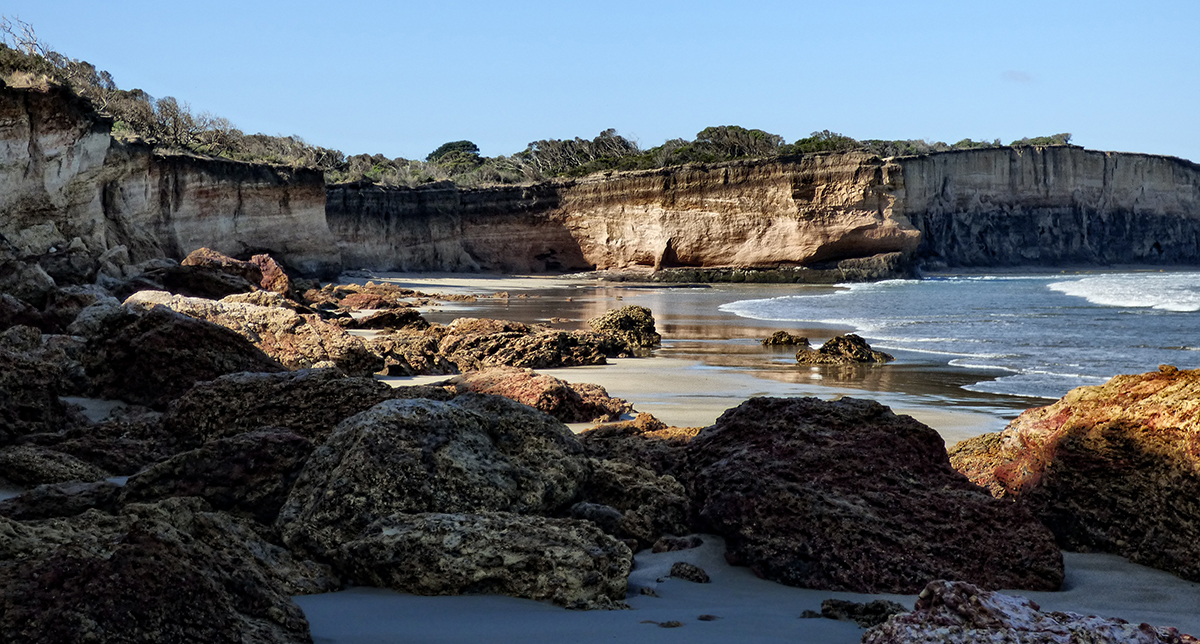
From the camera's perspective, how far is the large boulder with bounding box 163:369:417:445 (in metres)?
4.38

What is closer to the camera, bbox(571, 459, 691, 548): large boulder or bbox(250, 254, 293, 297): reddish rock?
bbox(571, 459, 691, 548): large boulder

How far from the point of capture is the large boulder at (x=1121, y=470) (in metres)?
3.21

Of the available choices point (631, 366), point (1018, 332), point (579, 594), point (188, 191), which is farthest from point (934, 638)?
point (188, 191)

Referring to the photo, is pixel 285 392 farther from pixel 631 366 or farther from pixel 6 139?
pixel 6 139

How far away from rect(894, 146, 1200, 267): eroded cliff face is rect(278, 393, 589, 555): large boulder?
167ft

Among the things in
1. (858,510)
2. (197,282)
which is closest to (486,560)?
(858,510)

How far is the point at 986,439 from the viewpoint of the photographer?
4566mm

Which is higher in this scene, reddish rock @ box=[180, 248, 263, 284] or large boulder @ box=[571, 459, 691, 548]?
reddish rock @ box=[180, 248, 263, 284]

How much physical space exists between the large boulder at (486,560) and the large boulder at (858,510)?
600mm

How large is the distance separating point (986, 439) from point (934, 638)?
273 centimetres

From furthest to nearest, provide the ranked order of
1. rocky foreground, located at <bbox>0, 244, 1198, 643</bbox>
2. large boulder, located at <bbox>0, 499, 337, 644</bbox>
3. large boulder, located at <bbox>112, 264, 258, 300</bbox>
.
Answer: large boulder, located at <bbox>112, 264, 258, 300</bbox>
rocky foreground, located at <bbox>0, 244, 1198, 643</bbox>
large boulder, located at <bbox>0, 499, 337, 644</bbox>

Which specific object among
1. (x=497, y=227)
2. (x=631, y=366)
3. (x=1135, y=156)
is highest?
(x=1135, y=156)

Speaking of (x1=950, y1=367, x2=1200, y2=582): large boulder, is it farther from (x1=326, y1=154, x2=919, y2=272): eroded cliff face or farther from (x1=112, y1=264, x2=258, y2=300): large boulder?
(x1=326, y1=154, x2=919, y2=272): eroded cliff face

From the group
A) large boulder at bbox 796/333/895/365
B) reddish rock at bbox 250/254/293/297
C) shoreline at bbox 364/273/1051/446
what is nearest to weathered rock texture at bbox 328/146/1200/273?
reddish rock at bbox 250/254/293/297
